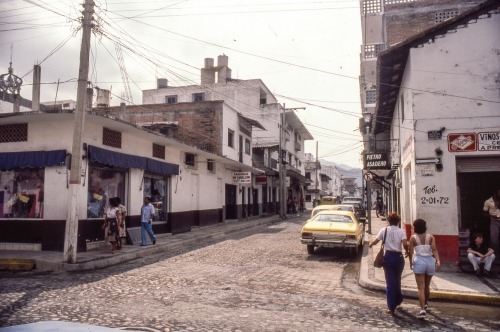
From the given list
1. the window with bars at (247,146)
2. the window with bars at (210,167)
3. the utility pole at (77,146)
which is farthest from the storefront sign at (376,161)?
the window with bars at (247,146)

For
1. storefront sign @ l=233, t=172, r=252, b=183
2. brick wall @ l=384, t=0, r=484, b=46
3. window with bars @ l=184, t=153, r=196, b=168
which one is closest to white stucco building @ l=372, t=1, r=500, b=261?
window with bars @ l=184, t=153, r=196, b=168

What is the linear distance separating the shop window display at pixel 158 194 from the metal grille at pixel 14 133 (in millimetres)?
5102

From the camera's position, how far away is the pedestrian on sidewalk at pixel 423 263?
6.14 meters

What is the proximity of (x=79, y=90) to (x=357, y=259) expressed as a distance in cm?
956

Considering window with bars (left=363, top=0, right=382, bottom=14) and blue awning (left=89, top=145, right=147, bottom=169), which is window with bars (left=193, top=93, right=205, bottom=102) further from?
blue awning (left=89, top=145, right=147, bottom=169)

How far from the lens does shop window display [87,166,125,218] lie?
13.4 m

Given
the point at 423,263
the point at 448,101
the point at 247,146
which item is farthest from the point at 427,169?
the point at 247,146

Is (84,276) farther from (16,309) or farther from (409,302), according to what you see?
(409,302)

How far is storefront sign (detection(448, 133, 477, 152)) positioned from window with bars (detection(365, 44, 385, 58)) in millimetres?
15789

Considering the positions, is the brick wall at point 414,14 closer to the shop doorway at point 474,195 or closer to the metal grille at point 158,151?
the shop doorway at point 474,195

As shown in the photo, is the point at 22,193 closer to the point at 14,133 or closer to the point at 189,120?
the point at 14,133

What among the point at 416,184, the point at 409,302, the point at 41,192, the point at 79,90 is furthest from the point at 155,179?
the point at 409,302

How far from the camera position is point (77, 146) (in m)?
10.4

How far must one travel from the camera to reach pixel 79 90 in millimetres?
10523
